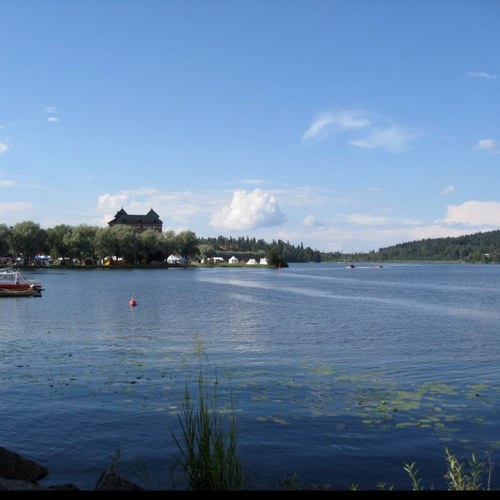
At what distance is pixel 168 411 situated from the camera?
59.8 ft

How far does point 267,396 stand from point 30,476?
9.87 m

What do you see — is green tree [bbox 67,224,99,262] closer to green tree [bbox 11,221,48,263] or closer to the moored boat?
green tree [bbox 11,221,48,263]

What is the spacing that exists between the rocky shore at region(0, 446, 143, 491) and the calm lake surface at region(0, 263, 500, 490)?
47 cm

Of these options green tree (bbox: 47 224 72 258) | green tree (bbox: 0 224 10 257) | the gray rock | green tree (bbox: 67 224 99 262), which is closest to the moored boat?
the gray rock

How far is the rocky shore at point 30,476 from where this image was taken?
10230 millimetres

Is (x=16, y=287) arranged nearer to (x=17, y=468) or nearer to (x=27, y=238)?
(x=17, y=468)

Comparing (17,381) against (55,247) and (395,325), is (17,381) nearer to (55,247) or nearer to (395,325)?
(395,325)

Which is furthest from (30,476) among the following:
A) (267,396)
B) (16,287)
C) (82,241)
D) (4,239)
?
(82,241)

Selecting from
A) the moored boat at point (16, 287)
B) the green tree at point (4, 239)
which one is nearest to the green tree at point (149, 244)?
the green tree at point (4, 239)

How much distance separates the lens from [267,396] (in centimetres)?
2019

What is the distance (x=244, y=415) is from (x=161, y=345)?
1641cm

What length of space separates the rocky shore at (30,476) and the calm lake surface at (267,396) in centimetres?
47

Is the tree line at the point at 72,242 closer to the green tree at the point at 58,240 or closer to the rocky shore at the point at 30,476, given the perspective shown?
the green tree at the point at 58,240
